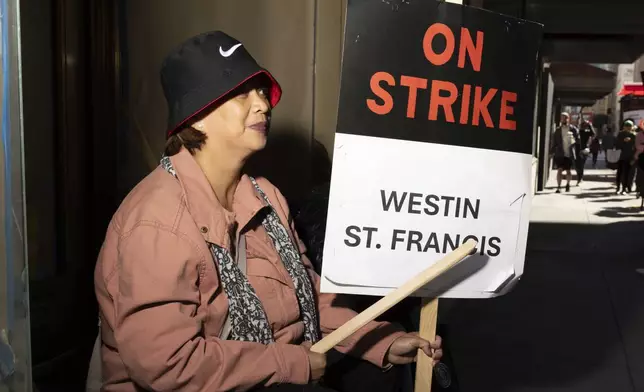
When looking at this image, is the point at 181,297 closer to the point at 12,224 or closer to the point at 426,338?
the point at 12,224

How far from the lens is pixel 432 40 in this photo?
190 cm

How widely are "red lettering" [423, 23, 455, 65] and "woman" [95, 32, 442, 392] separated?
48 centimetres

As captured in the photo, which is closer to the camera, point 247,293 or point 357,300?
point 247,293

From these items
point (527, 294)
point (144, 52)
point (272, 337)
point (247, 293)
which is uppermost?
point (144, 52)

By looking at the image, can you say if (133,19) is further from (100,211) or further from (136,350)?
(136,350)

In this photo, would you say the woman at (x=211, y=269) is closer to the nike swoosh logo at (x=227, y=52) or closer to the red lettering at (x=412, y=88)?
the nike swoosh logo at (x=227, y=52)

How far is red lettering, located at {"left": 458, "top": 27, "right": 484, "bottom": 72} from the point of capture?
1925mm

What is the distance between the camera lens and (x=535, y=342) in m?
4.88

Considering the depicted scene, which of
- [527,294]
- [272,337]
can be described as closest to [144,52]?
[272,337]

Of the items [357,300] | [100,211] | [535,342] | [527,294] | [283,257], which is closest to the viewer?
[283,257]

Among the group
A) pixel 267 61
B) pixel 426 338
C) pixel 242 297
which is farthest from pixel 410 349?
pixel 267 61

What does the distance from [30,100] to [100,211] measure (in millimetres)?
606

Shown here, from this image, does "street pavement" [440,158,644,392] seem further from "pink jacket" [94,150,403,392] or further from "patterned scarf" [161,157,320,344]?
"pink jacket" [94,150,403,392]

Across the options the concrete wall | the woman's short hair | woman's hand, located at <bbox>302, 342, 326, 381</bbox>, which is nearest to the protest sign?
woman's hand, located at <bbox>302, 342, 326, 381</bbox>
